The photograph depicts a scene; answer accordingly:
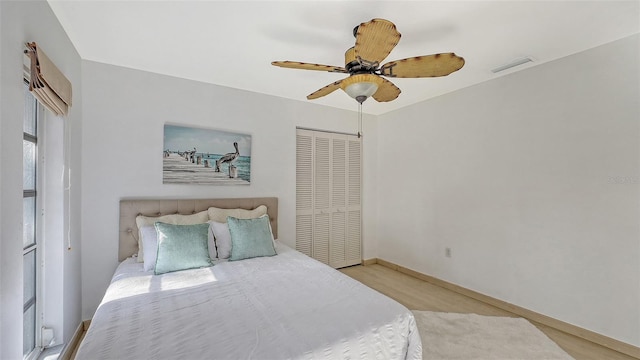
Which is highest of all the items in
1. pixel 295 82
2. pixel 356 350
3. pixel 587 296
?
pixel 295 82

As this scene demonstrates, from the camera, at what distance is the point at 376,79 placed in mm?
1848

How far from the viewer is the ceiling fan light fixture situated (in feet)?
5.98

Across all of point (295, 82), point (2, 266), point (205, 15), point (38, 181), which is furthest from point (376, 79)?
point (38, 181)

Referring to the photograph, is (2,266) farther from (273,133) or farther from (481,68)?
(481,68)

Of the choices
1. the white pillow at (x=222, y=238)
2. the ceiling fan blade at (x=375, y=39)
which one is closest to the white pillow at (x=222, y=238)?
the white pillow at (x=222, y=238)

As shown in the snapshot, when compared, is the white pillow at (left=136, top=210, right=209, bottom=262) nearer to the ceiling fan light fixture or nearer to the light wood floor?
the ceiling fan light fixture

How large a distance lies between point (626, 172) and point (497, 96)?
1.29 meters

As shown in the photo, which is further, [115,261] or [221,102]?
[221,102]

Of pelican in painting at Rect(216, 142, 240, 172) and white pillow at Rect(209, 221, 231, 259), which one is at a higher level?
pelican in painting at Rect(216, 142, 240, 172)

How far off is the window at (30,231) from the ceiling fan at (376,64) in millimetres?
1713

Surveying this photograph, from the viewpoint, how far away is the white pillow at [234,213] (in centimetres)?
285

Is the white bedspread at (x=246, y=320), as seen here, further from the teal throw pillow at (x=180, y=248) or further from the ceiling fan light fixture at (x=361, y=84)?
the ceiling fan light fixture at (x=361, y=84)

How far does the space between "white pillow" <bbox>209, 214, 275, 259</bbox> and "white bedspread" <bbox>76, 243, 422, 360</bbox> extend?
0.46 metres

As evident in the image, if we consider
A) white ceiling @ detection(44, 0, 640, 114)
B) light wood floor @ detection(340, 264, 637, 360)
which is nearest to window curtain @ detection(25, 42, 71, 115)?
white ceiling @ detection(44, 0, 640, 114)
